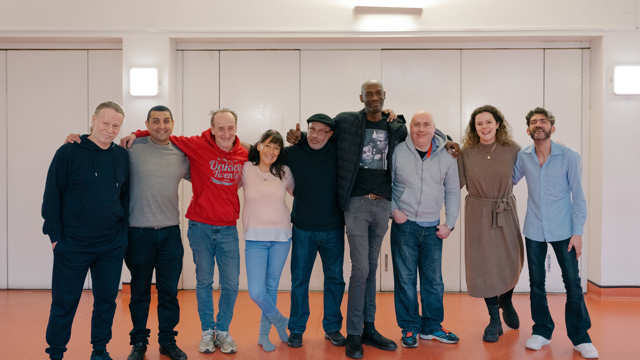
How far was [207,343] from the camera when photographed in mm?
3176

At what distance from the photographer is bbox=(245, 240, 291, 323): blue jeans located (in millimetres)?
3188

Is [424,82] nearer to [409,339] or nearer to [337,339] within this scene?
[409,339]

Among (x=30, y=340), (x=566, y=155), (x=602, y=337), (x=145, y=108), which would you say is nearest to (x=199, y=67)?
(x=145, y=108)

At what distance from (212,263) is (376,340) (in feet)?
4.33

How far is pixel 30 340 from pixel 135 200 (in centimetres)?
155

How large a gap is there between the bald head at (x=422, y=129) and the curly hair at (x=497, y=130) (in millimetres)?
394

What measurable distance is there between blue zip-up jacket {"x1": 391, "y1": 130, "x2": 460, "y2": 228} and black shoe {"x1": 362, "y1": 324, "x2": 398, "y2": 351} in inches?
34.9

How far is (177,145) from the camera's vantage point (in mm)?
3154

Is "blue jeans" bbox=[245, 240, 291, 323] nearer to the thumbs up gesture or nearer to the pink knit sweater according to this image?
the pink knit sweater

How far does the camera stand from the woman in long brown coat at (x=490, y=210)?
333cm

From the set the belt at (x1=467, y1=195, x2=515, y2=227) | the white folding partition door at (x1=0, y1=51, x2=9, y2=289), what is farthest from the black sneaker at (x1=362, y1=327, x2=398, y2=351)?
the white folding partition door at (x1=0, y1=51, x2=9, y2=289)

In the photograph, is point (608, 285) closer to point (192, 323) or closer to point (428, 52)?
point (428, 52)

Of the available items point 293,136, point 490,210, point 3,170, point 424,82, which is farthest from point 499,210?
point 3,170

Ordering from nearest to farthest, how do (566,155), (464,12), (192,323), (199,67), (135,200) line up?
(135,200) → (566,155) → (192,323) → (464,12) → (199,67)
